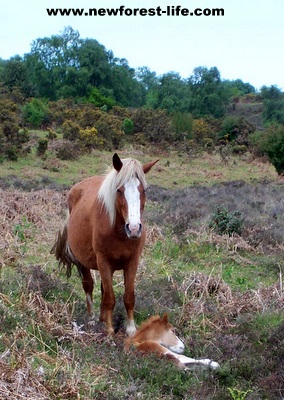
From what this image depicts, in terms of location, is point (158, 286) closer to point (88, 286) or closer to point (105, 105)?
point (88, 286)

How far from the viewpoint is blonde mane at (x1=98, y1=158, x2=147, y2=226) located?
5797mm

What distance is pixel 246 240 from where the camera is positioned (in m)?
10.8

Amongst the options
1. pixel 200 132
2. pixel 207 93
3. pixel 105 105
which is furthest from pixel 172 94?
pixel 200 132

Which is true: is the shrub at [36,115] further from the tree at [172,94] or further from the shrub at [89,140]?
the tree at [172,94]

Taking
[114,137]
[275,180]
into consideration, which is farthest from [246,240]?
[114,137]

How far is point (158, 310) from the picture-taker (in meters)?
6.97

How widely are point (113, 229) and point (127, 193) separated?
483mm

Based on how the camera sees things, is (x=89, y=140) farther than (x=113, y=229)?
Yes

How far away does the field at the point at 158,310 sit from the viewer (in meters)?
4.52

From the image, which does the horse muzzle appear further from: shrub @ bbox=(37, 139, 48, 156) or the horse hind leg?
shrub @ bbox=(37, 139, 48, 156)

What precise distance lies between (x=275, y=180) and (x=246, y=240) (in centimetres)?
1545

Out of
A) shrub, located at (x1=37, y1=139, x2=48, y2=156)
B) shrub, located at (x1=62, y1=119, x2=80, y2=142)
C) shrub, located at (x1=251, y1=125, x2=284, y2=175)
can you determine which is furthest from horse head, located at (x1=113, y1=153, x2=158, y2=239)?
shrub, located at (x1=62, y1=119, x2=80, y2=142)

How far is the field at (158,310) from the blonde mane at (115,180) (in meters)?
1.16

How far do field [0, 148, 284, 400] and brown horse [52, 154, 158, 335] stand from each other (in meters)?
0.43
